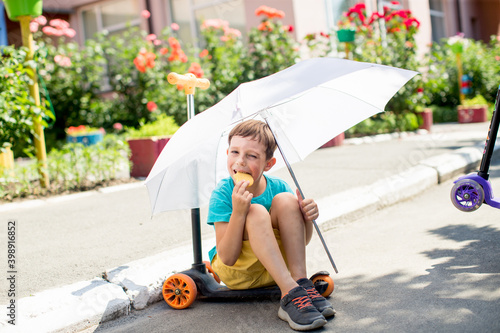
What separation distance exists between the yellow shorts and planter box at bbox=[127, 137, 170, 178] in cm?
365

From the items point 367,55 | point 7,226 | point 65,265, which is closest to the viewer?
point 65,265

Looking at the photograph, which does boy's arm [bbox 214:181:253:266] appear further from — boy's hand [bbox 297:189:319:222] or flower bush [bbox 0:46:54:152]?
flower bush [bbox 0:46:54:152]

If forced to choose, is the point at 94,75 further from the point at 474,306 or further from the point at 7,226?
the point at 474,306

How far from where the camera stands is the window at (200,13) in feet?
35.7

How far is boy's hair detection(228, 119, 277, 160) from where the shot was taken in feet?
8.46

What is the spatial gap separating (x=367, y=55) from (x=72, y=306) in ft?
25.4

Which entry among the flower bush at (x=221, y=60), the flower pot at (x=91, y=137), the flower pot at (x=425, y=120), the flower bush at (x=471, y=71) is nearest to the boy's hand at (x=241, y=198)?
the flower bush at (x=221, y=60)

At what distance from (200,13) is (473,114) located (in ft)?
21.4

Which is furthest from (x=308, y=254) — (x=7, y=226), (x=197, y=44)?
(x=197, y=44)

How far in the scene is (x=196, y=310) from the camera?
2707 mm

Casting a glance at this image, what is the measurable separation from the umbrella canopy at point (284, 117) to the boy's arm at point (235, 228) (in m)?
0.29

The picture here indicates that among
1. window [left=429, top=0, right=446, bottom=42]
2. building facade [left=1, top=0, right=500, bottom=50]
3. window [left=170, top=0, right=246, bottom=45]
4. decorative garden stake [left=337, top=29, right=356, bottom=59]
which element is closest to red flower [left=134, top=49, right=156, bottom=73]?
building facade [left=1, top=0, right=500, bottom=50]

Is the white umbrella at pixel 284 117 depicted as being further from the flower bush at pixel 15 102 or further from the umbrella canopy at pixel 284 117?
the flower bush at pixel 15 102

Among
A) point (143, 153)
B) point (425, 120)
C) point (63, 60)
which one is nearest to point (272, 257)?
point (143, 153)
